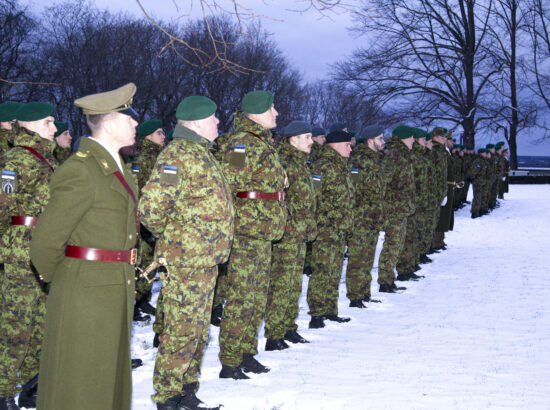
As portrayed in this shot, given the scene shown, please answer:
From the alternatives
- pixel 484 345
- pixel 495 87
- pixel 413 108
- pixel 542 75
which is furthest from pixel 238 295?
pixel 542 75

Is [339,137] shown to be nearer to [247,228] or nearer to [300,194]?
[300,194]

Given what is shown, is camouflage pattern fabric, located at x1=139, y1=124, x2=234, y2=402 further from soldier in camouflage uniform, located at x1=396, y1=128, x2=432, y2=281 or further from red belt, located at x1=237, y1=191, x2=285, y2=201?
soldier in camouflage uniform, located at x1=396, y1=128, x2=432, y2=281

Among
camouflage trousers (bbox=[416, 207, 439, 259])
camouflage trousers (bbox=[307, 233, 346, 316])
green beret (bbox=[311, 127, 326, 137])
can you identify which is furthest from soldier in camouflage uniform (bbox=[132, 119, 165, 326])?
camouflage trousers (bbox=[416, 207, 439, 259])

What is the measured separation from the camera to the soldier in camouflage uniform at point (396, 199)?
30.5 feet

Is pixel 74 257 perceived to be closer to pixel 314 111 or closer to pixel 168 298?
pixel 168 298

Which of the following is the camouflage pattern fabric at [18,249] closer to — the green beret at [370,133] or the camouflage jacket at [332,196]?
the camouflage jacket at [332,196]

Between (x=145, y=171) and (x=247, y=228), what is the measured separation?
2855 millimetres

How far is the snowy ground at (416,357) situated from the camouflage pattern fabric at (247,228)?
0.50m

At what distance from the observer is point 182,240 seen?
428 cm

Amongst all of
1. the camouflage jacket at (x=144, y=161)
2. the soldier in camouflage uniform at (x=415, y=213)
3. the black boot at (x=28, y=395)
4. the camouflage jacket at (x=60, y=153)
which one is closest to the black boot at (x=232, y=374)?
the black boot at (x=28, y=395)

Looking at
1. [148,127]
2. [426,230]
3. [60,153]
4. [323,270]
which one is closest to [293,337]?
[323,270]

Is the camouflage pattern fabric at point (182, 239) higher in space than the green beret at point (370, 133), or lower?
lower

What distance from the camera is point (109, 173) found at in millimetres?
3201

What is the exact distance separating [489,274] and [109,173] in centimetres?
900
